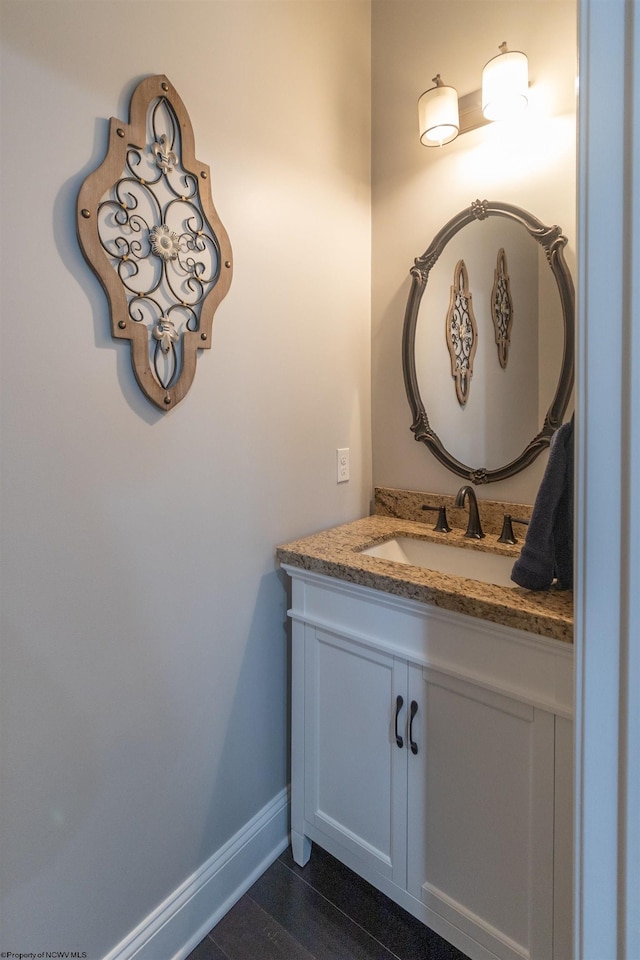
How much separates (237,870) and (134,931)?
1.07 ft

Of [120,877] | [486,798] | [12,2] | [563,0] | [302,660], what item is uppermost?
[563,0]

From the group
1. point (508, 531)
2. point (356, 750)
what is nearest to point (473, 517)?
point (508, 531)

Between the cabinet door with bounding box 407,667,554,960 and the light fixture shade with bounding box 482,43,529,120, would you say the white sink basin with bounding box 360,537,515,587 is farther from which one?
the light fixture shade with bounding box 482,43,529,120

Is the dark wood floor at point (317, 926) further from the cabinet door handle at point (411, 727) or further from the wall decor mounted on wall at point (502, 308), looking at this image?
the wall decor mounted on wall at point (502, 308)

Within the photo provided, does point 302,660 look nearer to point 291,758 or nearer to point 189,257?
point 291,758

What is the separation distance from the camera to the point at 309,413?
1590mm

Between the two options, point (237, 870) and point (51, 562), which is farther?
point (237, 870)

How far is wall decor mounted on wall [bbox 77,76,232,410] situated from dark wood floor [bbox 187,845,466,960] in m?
1.38

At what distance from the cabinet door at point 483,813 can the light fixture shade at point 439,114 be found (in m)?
1.57

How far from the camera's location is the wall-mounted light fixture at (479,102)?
1.34 metres

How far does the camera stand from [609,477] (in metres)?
0.50

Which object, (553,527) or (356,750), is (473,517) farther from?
(356,750)

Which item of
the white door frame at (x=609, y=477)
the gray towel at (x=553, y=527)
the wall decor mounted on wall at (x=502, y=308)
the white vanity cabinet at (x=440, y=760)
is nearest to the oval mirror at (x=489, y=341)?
the wall decor mounted on wall at (x=502, y=308)

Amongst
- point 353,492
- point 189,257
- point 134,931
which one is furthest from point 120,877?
point 189,257
